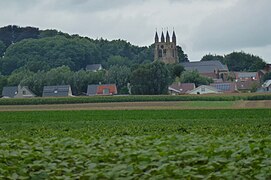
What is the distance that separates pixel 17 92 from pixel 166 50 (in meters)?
70.9

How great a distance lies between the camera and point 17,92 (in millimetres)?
111688

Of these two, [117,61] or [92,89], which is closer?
[92,89]

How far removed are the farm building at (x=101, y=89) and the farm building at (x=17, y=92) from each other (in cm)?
1064

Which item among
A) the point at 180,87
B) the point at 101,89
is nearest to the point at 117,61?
the point at 180,87

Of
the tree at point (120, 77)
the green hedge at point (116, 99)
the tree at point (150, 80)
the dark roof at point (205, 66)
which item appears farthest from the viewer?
the dark roof at point (205, 66)

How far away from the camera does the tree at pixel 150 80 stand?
319 feet

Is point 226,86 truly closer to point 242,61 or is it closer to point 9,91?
point 9,91

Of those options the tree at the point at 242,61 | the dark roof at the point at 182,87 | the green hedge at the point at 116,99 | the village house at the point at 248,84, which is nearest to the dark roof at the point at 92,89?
the dark roof at the point at 182,87

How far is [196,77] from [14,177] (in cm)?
11683

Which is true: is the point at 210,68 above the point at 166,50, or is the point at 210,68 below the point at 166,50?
below

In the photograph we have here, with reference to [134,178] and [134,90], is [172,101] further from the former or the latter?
[134,178]

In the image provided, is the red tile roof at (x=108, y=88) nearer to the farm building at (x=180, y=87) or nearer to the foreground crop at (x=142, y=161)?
the farm building at (x=180, y=87)

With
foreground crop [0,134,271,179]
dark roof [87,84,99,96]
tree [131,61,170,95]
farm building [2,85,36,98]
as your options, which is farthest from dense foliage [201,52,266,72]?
foreground crop [0,134,271,179]

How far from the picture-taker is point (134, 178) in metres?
8.83
